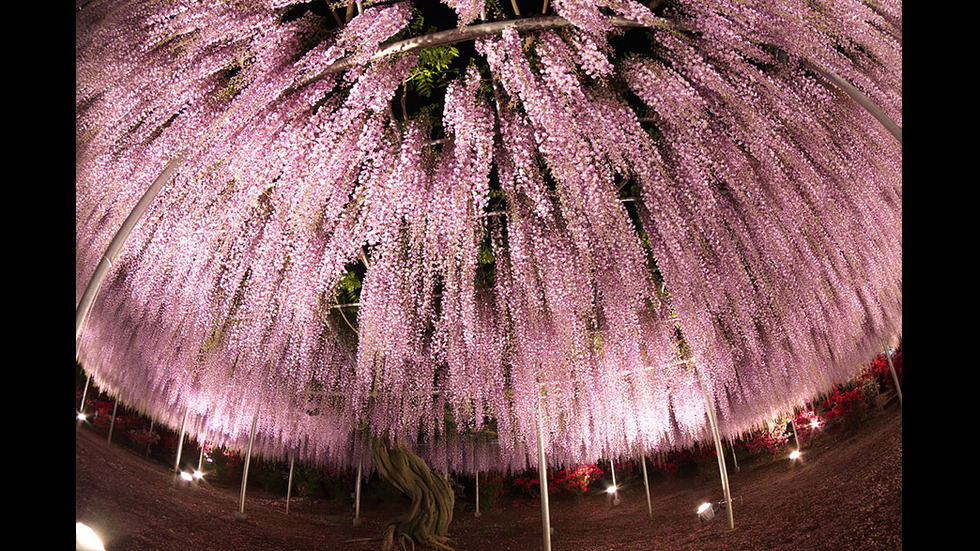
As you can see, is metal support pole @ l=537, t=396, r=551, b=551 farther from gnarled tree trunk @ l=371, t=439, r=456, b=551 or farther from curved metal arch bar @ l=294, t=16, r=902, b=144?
curved metal arch bar @ l=294, t=16, r=902, b=144

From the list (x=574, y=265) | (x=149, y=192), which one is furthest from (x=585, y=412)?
(x=149, y=192)

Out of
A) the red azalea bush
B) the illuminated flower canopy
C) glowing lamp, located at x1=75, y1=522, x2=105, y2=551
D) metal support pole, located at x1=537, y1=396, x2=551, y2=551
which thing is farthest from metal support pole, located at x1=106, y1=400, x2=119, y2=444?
the red azalea bush

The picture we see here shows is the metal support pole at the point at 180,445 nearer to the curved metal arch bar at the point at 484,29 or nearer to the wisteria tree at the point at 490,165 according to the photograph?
the wisteria tree at the point at 490,165

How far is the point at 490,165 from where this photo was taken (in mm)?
2514

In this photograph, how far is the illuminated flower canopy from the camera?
7.13ft

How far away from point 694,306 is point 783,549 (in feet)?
8.30

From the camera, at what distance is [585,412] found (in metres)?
6.61

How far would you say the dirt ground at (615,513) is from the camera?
12.4 feet

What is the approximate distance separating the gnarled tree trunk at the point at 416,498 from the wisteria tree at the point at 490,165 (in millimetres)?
2460

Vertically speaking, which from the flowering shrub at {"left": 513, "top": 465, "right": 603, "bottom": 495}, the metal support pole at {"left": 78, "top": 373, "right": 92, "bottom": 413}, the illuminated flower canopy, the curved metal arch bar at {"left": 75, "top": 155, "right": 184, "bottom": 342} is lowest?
the flowering shrub at {"left": 513, "top": 465, "right": 603, "bottom": 495}

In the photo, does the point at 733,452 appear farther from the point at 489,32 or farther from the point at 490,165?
the point at 489,32

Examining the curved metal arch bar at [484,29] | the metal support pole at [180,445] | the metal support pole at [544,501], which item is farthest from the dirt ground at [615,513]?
the curved metal arch bar at [484,29]

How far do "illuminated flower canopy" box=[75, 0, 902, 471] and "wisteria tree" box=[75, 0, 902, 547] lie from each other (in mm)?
14

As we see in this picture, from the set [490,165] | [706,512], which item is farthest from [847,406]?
[490,165]
